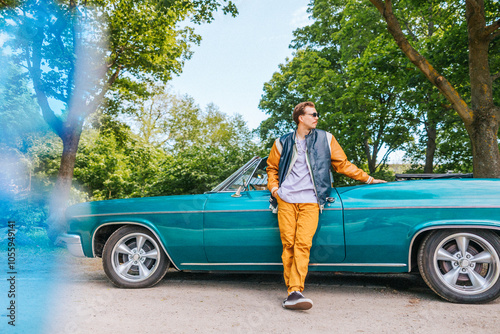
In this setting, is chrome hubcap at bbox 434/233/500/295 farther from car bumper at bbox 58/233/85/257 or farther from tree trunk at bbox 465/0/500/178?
tree trunk at bbox 465/0/500/178

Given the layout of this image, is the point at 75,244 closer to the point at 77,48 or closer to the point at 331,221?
the point at 331,221

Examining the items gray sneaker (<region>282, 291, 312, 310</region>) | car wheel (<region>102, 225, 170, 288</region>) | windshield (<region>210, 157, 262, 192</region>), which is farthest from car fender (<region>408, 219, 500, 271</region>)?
car wheel (<region>102, 225, 170, 288</region>)

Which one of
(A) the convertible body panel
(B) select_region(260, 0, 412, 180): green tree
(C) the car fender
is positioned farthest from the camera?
(B) select_region(260, 0, 412, 180): green tree

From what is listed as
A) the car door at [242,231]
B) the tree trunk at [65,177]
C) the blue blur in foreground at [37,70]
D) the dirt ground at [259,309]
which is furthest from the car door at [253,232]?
the tree trunk at [65,177]

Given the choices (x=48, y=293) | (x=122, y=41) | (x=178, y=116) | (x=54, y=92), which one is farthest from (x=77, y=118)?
(x=178, y=116)

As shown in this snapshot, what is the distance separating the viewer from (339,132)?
17750 millimetres

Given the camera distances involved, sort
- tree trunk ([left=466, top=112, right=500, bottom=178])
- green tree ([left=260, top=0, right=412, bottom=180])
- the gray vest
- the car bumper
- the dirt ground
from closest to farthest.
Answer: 1. the dirt ground
2. the gray vest
3. the car bumper
4. tree trunk ([left=466, top=112, right=500, bottom=178])
5. green tree ([left=260, top=0, right=412, bottom=180])

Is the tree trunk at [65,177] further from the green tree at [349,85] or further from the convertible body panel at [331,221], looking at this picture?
the green tree at [349,85]

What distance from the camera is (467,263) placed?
3.40m

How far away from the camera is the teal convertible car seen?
11.2 ft

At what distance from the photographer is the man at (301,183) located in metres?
3.42

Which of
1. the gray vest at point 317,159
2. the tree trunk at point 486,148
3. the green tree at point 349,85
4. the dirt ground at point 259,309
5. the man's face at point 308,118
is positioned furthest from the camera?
the green tree at point 349,85

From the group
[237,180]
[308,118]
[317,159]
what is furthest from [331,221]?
[237,180]

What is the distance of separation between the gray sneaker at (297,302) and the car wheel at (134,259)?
151cm
